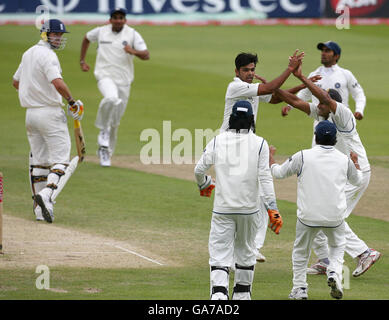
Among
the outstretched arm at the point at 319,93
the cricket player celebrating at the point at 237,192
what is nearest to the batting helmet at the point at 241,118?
the cricket player celebrating at the point at 237,192

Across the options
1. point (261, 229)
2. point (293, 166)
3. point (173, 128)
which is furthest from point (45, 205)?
point (173, 128)

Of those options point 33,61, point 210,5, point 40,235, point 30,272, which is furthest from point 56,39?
point 210,5

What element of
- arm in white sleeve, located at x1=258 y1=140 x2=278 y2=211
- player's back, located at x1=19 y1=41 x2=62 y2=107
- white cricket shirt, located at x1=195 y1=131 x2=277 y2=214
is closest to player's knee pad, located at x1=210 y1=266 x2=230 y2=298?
white cricket shirt, located at x1=195 y1=131 x2=277 y2=214

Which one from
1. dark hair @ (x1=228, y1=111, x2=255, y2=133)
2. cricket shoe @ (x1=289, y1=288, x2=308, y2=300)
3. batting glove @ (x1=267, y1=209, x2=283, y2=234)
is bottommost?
cricket shoe @ (x1=289, y1=288, x2=308, y2=300)

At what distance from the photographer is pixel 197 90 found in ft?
87.9

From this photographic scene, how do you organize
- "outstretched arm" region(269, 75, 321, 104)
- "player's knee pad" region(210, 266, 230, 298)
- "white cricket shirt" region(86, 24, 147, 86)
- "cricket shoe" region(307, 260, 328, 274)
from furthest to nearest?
"white cricket shirt" region(86, 24, 147, 86), "outstretched arm" region(269, 75, 321, 104), "cricket shoe" region(307, 260, 328, 274), "player's knee pad" region(210, 266, 230, 298)

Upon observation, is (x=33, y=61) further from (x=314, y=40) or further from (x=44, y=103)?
(x=314, y=40)

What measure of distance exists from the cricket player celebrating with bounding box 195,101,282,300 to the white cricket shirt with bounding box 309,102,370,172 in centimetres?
176

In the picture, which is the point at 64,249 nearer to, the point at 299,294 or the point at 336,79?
the point at 299,294

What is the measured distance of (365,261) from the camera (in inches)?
380

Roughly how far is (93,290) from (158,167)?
8187 mm

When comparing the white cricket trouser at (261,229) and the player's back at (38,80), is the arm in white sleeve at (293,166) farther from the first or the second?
the player's back at (38,80)

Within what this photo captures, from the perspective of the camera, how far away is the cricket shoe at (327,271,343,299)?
27.6 feet

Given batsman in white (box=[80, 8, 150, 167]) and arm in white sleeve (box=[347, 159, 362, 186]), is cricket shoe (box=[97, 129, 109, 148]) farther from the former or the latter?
arm in white sleeve (box=[347, 159, 362, 186])
